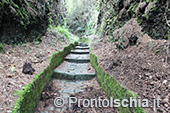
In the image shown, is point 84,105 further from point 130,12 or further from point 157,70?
point 130,12

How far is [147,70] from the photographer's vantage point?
6.59 ft

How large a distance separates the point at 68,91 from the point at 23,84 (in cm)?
149

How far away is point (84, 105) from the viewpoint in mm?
2760

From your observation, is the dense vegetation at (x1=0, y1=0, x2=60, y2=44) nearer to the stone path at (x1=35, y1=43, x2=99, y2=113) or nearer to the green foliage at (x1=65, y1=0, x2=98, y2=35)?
the stone path at (x1=35, y1=43, x2=99, y2=113)

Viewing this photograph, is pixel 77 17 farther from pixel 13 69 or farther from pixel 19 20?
pixel 13 69

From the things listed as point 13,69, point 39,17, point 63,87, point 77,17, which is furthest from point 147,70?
point 77,17

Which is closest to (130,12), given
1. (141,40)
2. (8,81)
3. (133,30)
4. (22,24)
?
(133,30)

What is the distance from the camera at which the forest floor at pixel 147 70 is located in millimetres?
1575

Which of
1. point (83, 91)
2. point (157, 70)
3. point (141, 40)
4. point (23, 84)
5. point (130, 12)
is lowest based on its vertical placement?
point (83, 91)

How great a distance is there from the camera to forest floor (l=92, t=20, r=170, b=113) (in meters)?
1.58

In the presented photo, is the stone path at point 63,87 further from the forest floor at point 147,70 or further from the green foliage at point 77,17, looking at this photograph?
the green foliage at point 77,17

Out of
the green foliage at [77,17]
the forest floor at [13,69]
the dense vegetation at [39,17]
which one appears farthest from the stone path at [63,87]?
the green foliage at [77,17]

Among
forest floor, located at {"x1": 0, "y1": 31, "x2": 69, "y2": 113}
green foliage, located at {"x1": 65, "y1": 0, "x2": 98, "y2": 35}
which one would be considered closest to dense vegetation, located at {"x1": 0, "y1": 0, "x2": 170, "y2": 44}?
forest floor, located at {"x1": 0, "y1": 31, "x2": 69, "y2": 113}


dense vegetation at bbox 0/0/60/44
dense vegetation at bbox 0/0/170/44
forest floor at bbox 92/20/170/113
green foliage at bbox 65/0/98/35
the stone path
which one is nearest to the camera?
forest floor at bbox 92/20/170/113
